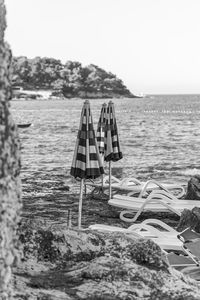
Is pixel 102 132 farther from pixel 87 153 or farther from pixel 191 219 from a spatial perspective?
pixel 191 219

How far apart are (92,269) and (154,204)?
6644mm

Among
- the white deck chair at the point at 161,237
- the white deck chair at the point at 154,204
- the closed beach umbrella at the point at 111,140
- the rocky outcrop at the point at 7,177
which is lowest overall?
the white deck chair at the point at 154,204

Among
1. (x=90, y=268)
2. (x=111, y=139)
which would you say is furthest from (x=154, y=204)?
(x=90, y=268)

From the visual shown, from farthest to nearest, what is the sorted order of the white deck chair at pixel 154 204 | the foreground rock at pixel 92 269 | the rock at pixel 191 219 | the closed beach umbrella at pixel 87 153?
the white deck chair at pixel 154 204 < the closed beach umbrella at pixel 87 153 < the rock at pixel 191 219 < the foreground rock at pixel 92 269

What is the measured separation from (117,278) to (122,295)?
0.11 meters

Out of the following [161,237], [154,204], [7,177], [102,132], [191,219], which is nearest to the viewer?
[7,177]

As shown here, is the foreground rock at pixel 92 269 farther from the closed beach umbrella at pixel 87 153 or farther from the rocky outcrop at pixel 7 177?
the closed beach umbrella at pixel 87 153

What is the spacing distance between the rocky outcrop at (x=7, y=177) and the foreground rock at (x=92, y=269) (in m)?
0.60

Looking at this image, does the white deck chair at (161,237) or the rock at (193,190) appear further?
the rock at (193,190)

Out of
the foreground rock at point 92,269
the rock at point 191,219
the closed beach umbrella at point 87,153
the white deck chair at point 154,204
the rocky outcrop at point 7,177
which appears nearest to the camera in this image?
the rocky outcrop at point 7,177

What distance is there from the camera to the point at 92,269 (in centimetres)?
232

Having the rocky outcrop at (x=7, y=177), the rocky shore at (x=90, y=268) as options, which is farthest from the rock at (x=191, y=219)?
the rocky outcrop at (x=7, y=177)

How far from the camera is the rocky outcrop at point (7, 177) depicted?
1.50 metres

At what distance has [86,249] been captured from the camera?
261 cm
